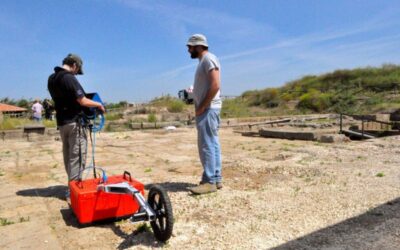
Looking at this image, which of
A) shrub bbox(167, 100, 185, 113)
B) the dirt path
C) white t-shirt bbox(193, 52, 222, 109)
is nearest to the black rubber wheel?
the dirt path

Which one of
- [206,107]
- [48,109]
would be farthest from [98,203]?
[48,109]

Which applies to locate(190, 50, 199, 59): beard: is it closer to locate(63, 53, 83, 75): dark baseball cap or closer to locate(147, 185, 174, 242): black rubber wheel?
locate(63, 53, 83, 75): dark baseball cap

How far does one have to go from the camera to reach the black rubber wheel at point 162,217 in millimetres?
2705

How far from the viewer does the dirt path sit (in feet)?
9.52

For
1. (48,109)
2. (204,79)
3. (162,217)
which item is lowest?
(162,217)

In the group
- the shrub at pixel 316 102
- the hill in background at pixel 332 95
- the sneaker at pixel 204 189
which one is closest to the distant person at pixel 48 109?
the hill in background at pixel 332 95

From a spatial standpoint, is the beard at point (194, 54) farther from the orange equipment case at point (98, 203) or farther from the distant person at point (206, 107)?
the orange equipment case at point (98, 203)

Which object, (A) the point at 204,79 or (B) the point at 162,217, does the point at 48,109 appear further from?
(B) the point at 162,217

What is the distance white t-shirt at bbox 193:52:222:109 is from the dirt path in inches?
40.1

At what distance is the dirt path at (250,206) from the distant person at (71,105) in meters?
0.52

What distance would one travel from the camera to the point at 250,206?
3.66m

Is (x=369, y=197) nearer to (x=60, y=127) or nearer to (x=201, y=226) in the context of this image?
(x=201, y=226)

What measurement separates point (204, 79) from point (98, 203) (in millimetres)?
1668

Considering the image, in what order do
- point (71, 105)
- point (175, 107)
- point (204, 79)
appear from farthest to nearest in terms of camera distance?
point (175, 107) → point (204, 79) → point (71, 105)
